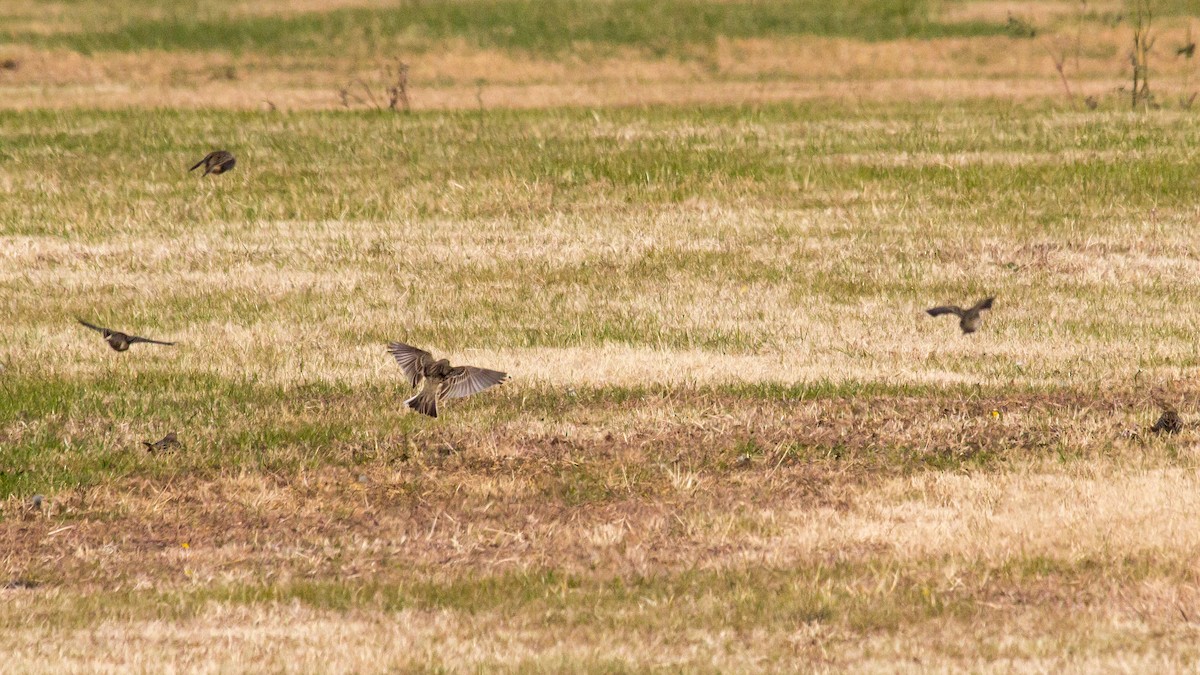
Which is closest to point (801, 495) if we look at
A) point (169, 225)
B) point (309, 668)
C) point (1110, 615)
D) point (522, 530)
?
point (522, 530)

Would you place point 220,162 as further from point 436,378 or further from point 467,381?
point 467,381

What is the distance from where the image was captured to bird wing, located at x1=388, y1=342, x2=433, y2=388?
9.65 meters

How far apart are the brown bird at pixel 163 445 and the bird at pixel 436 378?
1270 mm

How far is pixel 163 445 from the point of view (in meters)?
9.40

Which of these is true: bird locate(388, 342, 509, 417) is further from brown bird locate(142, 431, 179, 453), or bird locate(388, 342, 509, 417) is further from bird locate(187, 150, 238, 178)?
bird locate(187, 150, 238, 178)

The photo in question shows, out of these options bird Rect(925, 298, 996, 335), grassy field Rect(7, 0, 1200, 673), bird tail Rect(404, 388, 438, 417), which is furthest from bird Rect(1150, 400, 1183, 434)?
bird tail Rect(404, 388, 438, 417)

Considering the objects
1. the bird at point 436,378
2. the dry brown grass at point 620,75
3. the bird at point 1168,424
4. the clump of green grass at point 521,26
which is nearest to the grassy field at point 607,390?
the bird at point 1168,424

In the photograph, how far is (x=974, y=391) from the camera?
1058 centimetres

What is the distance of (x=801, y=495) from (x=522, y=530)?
1456 millimetres

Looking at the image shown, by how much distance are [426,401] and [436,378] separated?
0.14 meters

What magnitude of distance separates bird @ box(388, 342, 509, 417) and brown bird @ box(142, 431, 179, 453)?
1.27 metres

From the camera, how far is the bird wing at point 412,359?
9648 mm

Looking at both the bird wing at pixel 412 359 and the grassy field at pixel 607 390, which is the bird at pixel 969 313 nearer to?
the grassy field at pixel 607 390

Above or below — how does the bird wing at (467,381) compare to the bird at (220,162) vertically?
above
